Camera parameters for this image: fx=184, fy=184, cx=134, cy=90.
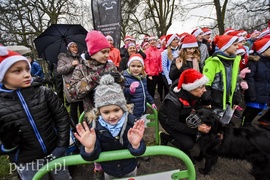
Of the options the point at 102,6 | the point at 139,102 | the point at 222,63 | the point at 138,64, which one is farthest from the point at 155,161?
the point at 102,6

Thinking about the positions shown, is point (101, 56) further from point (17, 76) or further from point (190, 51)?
point (190, 51)

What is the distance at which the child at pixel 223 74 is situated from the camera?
2818 millimetres

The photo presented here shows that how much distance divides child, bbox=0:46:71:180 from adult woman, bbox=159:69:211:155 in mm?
1359

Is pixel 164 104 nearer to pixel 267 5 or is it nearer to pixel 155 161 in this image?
pixel 155 161

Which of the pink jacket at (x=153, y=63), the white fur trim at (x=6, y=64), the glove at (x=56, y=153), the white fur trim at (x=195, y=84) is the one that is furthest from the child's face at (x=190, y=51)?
the white fur trim at (x=6, y=64)

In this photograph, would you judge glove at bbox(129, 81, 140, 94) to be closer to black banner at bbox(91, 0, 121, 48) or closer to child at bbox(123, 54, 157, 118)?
child at bbox(123, 54, 157, 118)

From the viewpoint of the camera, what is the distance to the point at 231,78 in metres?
2.87

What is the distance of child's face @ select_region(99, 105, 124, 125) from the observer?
1649mm

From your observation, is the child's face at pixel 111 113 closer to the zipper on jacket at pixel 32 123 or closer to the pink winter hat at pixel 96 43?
the zipper on jacket at pixel 32 123

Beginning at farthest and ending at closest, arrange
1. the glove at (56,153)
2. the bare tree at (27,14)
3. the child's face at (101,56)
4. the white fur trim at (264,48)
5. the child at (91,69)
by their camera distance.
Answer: the bare tree at (27,14), the white fur trim at (264,48), the child's face at (101,56), the child at (91,69), the glove at (56,153)

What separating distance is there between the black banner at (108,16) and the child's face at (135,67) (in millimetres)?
5336

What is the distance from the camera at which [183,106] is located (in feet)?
8.28

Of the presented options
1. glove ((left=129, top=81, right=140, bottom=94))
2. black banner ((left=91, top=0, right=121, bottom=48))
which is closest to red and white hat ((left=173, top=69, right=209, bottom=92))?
glove ((left=129, top=81, right=140, bottom=94))

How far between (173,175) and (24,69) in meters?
1.55
